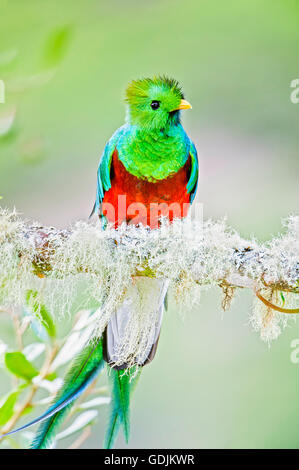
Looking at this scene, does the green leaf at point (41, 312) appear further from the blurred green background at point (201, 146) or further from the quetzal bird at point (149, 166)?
the blurred green background at point (201, 146)

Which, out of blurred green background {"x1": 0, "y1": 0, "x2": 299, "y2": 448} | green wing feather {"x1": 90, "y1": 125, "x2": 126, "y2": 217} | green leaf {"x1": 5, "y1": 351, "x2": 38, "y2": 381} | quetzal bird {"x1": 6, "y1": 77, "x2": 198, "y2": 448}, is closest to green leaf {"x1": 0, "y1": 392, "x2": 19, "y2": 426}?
green leaf {"x1": 5, "y1": 351, "x2": 38, "y2": 381}

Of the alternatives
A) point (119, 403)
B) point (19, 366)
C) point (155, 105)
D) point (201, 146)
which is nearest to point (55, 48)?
point (155, 105)

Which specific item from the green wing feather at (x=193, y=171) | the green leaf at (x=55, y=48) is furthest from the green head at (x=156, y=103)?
the green leaf at (x=55, y=48)

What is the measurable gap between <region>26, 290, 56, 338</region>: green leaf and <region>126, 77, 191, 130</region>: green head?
0.63m

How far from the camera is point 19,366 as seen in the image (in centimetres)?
107

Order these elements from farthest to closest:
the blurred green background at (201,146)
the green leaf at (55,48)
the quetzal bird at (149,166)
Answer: the blurred green background at (201,146) < the quetzal bird at (149,166) < the green leaf at (55,48)

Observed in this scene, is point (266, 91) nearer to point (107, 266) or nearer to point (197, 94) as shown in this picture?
point (197, 94)

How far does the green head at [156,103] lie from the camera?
146 cm

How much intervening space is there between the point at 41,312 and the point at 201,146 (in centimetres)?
195

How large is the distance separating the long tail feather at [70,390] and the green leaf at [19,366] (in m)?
0.08

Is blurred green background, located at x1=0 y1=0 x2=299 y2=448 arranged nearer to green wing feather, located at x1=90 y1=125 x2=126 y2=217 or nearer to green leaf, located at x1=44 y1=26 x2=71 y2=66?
green wing feather, located at x1=90 y1=125 x2=126 y2=217

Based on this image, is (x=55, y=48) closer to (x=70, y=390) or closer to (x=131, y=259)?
(x=131, y=259)

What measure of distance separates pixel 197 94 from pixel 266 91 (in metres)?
0.41

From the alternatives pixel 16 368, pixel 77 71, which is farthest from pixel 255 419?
pixel 77 71
